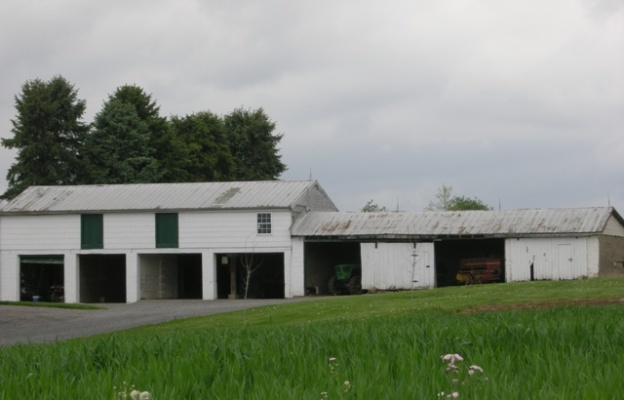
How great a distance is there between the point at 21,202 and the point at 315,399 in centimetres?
4993

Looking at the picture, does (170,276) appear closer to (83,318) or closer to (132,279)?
(132,279)

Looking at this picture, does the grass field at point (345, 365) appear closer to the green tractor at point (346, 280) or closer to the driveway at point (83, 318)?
the driveway at point (83, 318)

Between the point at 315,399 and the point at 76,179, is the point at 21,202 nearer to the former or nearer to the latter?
the point at 76,179

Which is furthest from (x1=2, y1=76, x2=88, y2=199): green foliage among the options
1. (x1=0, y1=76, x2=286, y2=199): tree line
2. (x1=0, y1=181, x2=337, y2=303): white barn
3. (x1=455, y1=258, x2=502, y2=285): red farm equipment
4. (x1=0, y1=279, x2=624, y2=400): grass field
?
(x1=0, y1=279, x2=624, y2=400): grass field

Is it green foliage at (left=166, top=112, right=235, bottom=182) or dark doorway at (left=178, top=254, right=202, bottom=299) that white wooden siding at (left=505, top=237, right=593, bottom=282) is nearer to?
dark doorway at (left=178, top=254, right=202, bottom=299)

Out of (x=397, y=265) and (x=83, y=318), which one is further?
(x=397, y=265)

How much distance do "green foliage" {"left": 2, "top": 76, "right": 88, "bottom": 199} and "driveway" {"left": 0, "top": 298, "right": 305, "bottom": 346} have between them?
27.6m

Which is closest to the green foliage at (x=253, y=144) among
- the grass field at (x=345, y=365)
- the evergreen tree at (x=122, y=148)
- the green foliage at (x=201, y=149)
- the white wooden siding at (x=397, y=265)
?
the green foliage at (x=201, y=149)

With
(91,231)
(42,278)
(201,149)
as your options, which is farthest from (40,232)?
(201,149)

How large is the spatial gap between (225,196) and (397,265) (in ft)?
31.9

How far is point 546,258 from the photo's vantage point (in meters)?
46.7

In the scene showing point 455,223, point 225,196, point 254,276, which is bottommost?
point 254,276

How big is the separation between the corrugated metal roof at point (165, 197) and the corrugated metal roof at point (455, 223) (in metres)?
1.99

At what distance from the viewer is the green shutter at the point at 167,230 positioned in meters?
51.0
